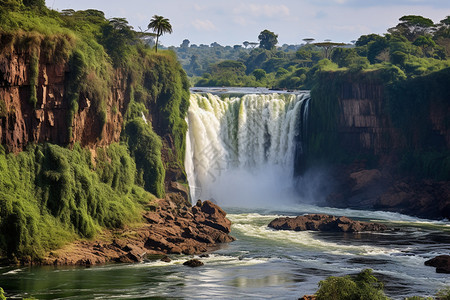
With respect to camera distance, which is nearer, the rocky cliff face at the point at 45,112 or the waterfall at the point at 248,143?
the rocky cliff face at the point at 45,112

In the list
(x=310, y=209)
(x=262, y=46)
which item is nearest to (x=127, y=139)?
(x=310, y=209)

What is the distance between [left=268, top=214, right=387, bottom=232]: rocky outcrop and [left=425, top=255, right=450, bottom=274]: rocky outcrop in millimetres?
11914

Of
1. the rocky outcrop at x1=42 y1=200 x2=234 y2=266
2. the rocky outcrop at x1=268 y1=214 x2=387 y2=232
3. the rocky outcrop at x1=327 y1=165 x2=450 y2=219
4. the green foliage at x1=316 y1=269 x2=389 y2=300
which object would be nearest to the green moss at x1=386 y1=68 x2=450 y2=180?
the rocky outcrop at x1=327 y1=165 x2=450 y2=219

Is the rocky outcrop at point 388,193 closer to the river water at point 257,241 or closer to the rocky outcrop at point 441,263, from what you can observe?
the river water at point 257,241

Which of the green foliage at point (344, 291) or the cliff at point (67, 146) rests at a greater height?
the cliff at point (67, 146)

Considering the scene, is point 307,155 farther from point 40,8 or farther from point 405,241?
point 40,8

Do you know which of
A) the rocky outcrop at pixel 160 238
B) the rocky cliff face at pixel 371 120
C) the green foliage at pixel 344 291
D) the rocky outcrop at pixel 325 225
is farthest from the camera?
the rocky cliff face at pixel 371 120

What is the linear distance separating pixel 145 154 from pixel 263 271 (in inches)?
767

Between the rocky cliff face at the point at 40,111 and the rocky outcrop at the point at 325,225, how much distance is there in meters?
14.2

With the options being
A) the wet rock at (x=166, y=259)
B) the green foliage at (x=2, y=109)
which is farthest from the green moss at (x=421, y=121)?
the green foliage at (x=2, y=109)

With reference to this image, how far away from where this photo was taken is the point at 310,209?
7000cm

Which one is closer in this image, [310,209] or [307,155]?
[310,209]

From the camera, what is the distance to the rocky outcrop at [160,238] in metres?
45.6

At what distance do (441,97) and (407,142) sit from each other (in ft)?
16.7
